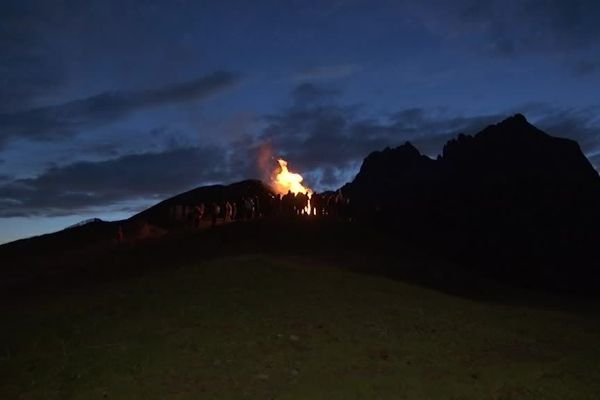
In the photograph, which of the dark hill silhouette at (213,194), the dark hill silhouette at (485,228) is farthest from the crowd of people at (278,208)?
the dark hill silhouette at (213,194)

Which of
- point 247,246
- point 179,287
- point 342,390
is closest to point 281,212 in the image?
point 247,246

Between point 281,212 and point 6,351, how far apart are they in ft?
110

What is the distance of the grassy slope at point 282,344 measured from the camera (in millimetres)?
12375

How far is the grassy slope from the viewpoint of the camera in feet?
40.6

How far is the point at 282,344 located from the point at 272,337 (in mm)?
606

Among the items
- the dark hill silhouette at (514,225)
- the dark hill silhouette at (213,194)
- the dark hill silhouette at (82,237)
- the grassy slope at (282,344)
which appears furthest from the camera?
the dark hill silhouette at (213,194)

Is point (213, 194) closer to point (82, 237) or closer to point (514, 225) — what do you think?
point (82, 237)

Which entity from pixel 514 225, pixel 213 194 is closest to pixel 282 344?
pixel 514 225

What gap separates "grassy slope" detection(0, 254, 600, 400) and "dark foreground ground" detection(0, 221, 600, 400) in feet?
0.18

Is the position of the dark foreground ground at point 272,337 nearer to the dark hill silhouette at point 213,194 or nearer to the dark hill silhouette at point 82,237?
the dark hill silhouette at point 82,237

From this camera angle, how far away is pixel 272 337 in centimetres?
1569

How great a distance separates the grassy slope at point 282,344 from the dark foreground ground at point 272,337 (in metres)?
0.05

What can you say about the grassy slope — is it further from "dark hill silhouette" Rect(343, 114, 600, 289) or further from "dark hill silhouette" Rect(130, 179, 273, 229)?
"dark hill silhouette" Rect(130, 179, 273, 229)

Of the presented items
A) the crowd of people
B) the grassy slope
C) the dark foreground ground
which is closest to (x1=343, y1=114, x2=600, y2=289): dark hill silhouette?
the crowd of people
